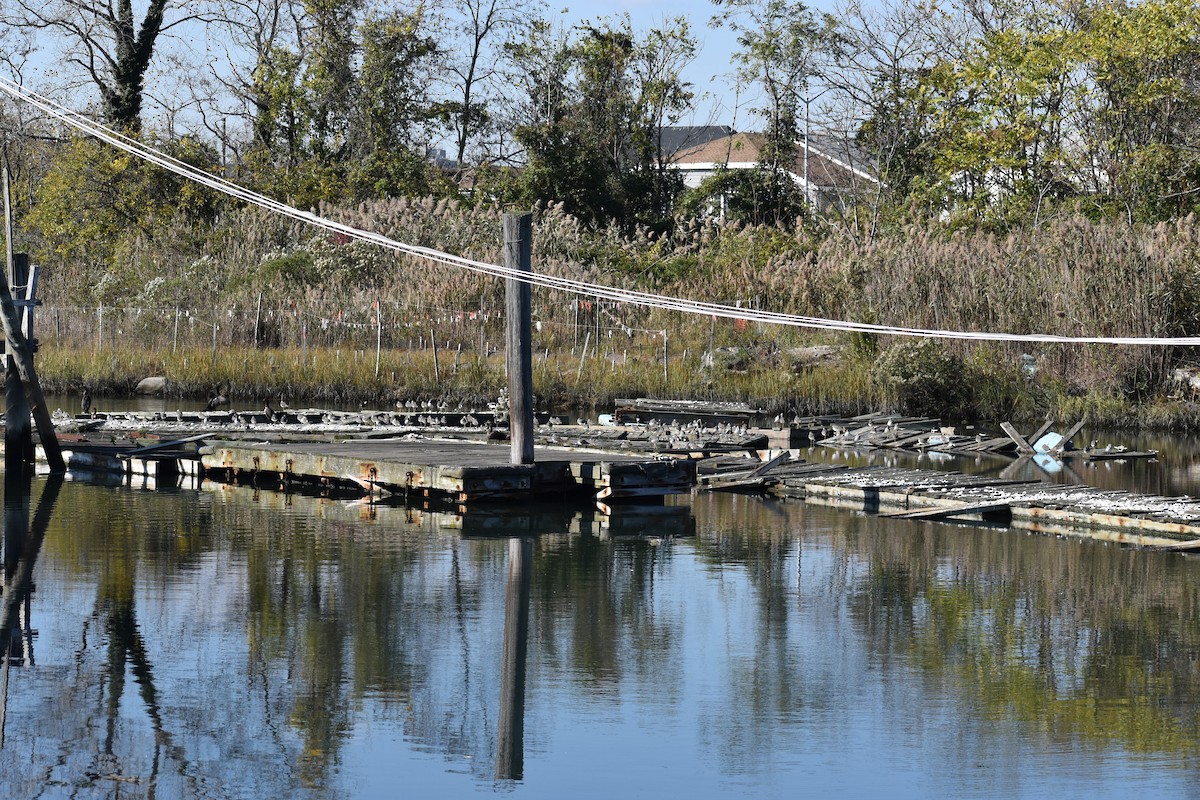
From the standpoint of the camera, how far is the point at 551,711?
957 centimetres

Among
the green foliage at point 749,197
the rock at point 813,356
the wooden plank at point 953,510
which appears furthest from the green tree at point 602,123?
the wooden plank at point 953,510

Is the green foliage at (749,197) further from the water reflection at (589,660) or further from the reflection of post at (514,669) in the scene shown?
the reflection of post at (514,669)

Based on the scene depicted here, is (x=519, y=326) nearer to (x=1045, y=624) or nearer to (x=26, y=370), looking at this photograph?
(x=26, y=370)

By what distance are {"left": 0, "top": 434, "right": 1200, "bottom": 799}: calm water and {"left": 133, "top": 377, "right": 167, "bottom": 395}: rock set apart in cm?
1564

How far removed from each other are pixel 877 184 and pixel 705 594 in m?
31.5

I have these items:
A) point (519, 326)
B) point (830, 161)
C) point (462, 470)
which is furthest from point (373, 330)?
point (830, 161)

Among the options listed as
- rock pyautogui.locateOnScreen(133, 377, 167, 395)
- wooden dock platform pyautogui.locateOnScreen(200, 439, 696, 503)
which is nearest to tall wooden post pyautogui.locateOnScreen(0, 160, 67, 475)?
wooden dock platform pyautogui.locateOnScreen(200, 439, 696, 503)

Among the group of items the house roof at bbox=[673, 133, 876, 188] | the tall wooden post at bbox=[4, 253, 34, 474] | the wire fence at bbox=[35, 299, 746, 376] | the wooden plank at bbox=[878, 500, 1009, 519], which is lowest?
the wooden plank at bbox=[878, 500, 1009, 519]

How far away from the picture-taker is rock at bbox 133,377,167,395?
32.0 m

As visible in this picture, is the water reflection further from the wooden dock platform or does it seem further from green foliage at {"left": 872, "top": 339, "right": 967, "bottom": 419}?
green foliage at {"left": 872, "top": 339, "right": 967, "bottom": 419}

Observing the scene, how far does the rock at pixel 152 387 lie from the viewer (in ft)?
105

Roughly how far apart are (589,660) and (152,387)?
23033 millimetres

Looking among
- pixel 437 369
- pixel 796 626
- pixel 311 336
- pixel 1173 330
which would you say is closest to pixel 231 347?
pixel 311 336

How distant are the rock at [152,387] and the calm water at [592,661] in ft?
51.3
